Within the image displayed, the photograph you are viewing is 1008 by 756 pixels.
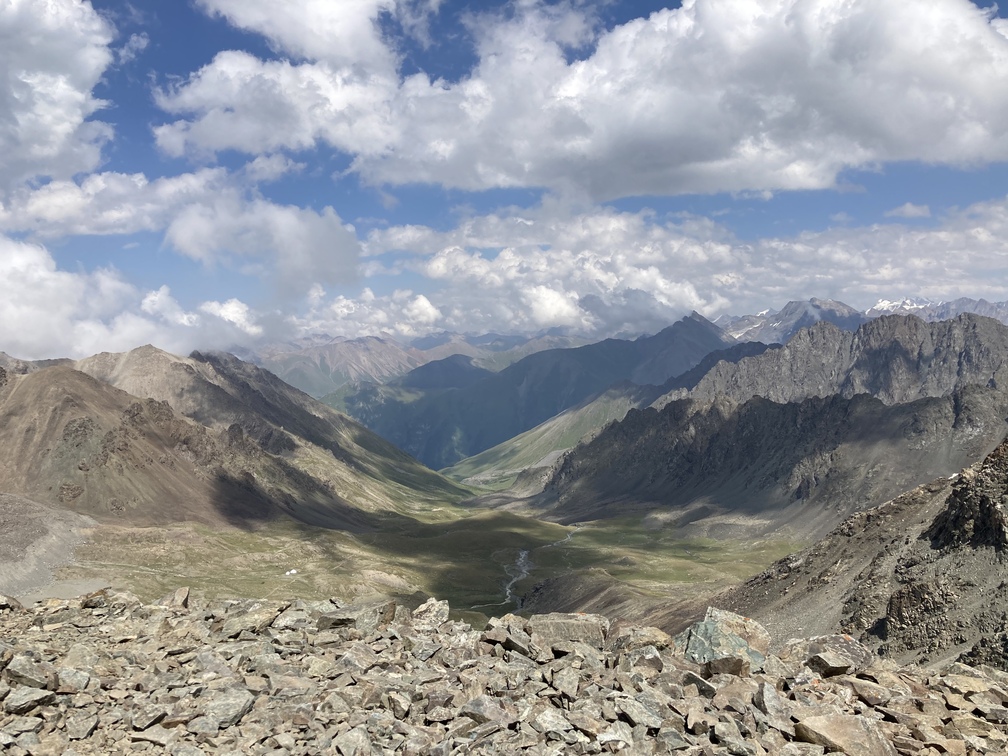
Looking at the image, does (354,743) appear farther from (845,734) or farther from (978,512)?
(978,512)

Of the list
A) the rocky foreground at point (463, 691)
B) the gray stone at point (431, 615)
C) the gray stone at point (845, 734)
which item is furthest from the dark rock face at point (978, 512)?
the gray stone at point (431, 615)

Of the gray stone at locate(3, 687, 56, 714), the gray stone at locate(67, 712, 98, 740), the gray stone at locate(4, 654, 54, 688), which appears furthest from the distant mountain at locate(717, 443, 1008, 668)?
the gray stone at locate(4, 654, 54, 688)

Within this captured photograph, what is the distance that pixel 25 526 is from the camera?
7210 inches

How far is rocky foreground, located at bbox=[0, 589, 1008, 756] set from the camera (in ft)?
78.0

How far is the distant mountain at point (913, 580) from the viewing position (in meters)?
68.3

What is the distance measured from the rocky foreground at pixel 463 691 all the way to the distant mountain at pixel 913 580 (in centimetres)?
3981

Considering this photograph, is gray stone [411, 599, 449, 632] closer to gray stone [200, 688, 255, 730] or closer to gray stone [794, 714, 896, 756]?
gray stone [200, 688, 255, 730]

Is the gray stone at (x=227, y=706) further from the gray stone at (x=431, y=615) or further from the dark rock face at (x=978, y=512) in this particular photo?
the dark rock face at (x=978, y=512)

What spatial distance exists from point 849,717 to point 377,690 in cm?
1719

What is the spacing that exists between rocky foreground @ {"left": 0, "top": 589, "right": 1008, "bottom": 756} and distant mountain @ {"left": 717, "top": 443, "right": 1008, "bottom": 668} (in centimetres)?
3981

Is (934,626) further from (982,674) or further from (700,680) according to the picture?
(700,680)

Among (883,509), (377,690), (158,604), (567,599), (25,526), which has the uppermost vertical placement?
(883,509)

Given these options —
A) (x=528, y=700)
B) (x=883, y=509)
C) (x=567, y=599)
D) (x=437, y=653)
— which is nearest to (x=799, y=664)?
(x=528, y=700)

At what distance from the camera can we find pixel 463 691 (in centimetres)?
2698
